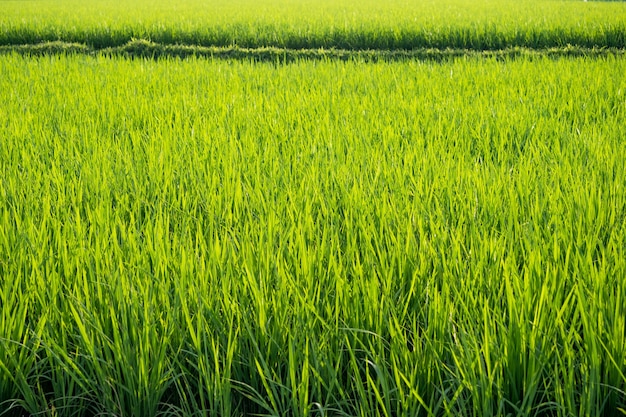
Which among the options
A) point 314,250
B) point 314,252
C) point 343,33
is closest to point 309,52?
point 343,33

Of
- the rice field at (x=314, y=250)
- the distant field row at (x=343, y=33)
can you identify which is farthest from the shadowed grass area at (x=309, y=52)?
the rice field at (x=314, y=250)

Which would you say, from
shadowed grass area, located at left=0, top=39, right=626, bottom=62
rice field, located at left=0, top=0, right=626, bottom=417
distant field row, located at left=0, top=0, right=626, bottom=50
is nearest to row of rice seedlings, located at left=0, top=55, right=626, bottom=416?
rice field, located at left=0, top=0, right=626, bottom=417

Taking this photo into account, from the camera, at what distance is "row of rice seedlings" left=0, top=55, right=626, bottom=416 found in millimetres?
1144

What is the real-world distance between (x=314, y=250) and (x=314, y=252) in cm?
16

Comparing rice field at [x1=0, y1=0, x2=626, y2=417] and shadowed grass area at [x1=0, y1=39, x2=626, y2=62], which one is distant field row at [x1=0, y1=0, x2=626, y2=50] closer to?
shadowed grass area at [x1=0, y1=39, x2=626, y2=62]

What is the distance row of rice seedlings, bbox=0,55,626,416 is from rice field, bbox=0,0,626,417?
0.01m

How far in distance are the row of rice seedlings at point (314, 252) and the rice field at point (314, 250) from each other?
0.01 metres

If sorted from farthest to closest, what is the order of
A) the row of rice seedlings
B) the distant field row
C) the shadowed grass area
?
the distant field row
the shadowed grass area
the row of rice seedlings

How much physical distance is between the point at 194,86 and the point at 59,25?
6008 millimetres

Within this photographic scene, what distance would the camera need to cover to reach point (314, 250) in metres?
1.66

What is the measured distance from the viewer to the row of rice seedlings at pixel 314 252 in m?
1.14

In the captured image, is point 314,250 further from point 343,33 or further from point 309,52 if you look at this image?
point 343,33

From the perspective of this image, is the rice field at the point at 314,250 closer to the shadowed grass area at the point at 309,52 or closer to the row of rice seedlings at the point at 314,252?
the row of rice seedlings at the point at 314,252

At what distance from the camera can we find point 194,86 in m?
4.58
